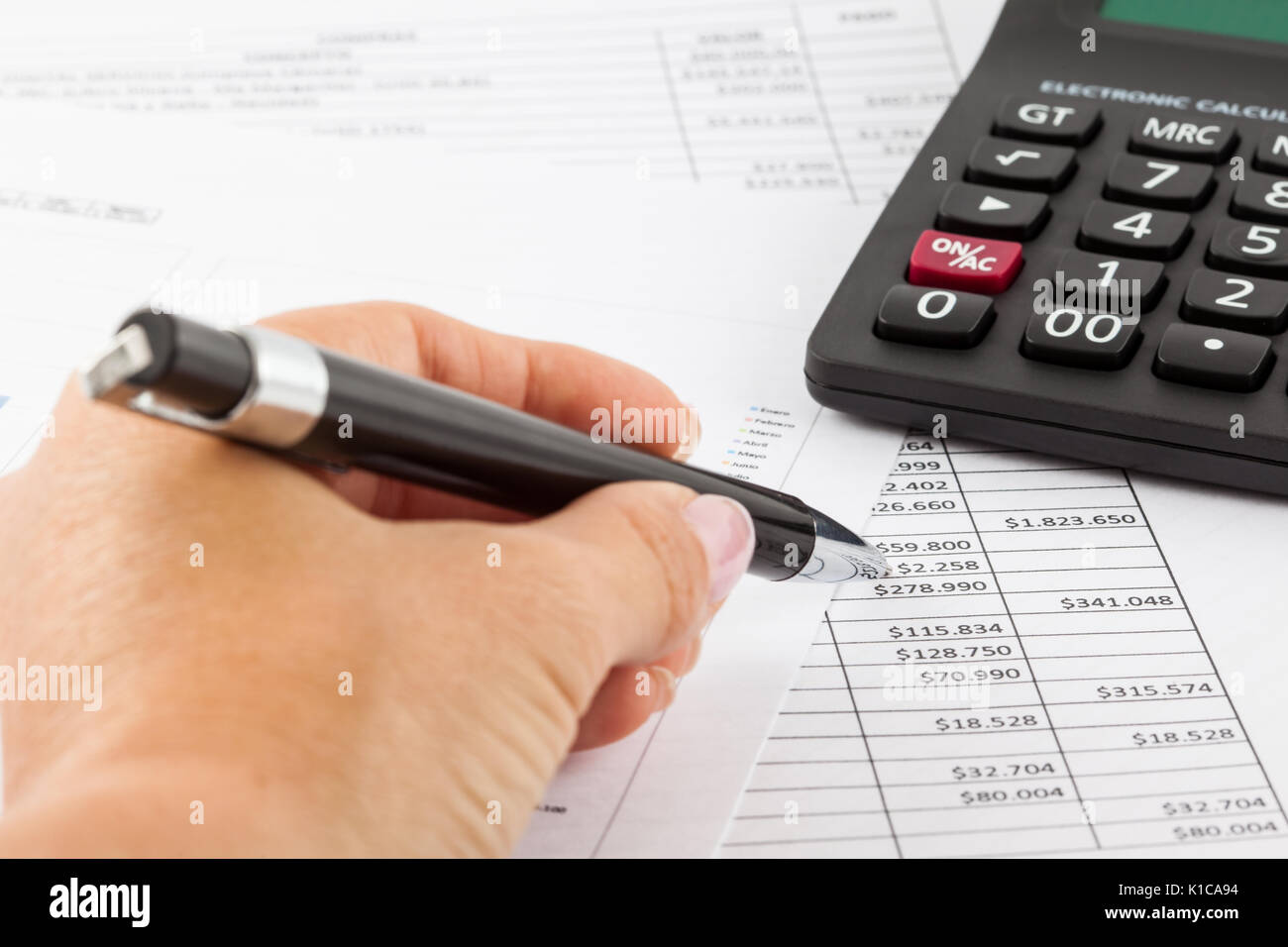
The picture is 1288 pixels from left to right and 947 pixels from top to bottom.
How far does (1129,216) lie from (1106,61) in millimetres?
123

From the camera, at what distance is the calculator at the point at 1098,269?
17.4 inches

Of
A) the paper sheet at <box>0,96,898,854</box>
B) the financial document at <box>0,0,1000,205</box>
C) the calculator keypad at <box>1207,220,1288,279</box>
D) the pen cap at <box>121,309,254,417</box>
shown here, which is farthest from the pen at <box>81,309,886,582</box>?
the financial document at <box>0,0,1000,205</box>

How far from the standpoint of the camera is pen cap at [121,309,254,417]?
0.25 m

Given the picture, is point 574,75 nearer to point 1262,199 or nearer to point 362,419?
point 1262,199

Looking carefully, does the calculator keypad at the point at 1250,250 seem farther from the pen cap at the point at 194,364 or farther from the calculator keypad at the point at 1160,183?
the pen cap at the point at 194,364

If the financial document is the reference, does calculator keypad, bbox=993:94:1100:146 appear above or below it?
above

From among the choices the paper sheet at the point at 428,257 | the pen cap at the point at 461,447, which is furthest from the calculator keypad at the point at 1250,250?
the pen cap at the point at 461,447

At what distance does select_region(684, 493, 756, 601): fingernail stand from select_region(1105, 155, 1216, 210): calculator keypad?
25 centimetres

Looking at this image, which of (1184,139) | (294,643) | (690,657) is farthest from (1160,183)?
(294,643)

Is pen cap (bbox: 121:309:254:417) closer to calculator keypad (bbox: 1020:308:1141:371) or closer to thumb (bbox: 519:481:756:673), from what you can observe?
thumb (bbox: 519:481:756:673)

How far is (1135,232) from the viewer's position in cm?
49

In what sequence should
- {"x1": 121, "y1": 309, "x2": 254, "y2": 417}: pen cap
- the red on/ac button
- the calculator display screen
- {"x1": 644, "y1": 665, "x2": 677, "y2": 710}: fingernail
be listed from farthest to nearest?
1. the calculator display screen
2. the red on/ac button
3. {"x1": 644, "y1": 665, "x2": 677, "y2": 710}: fingernail
4. {"x1": 121, "y1": 309, "x2": 254, "y2": 417}: pen cap

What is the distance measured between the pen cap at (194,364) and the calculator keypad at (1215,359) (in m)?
0.30
